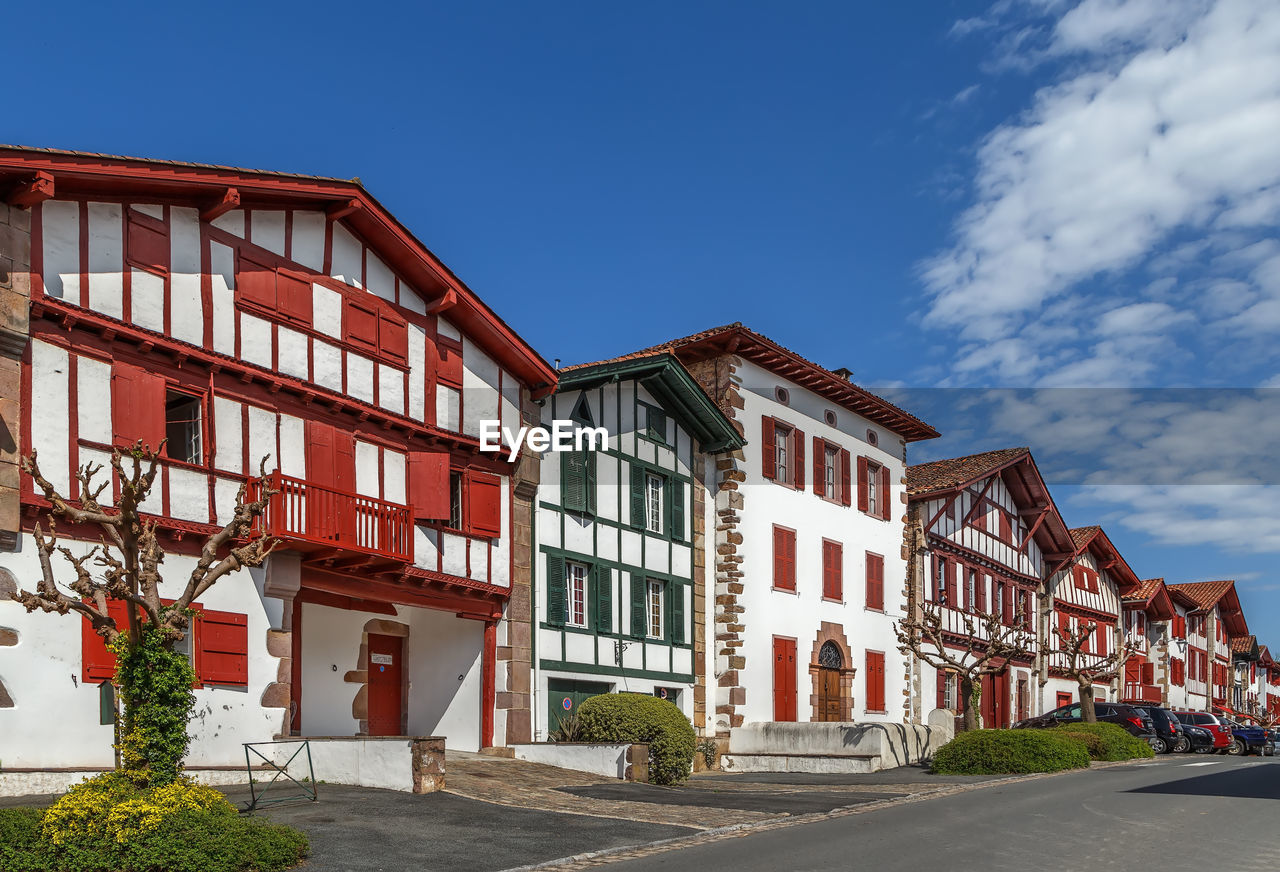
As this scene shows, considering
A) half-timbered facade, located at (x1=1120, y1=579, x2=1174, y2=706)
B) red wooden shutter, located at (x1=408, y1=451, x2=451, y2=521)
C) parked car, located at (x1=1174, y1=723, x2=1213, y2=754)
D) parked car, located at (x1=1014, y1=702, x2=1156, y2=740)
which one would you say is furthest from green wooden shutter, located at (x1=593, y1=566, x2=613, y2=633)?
half-timbered facade, located at (x1=1120, y1=579, x2=1174, y2=706)

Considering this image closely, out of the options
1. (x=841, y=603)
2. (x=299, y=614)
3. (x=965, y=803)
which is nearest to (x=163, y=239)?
(x=299, y=614)

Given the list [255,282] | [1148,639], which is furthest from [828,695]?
[1148,639]

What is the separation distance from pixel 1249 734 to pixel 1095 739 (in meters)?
12.4

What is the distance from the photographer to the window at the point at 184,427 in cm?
1838

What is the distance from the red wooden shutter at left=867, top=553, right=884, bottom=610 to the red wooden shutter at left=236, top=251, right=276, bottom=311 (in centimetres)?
2037

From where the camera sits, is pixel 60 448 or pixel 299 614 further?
pixel 299 614

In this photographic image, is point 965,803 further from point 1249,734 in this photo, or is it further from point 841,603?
point 1249,734

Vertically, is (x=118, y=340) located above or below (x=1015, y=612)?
above

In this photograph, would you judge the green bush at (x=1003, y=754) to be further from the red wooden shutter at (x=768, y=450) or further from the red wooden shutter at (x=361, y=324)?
the red wooden shutter at (x=361, y=324)

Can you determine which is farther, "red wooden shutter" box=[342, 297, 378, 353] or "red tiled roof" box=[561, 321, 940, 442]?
"red tiled roof" box=[561, 321, 940, 442]

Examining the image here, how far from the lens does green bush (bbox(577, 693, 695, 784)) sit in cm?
2222

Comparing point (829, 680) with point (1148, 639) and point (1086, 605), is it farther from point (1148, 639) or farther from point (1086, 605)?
point (1148, 639)

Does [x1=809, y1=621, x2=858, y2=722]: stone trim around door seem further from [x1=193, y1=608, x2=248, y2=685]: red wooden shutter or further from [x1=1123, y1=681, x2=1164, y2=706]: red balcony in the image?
[x1=1123, y1=681, x2=1164, y2=706]: red balcony

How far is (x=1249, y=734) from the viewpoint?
3884 centimetres
